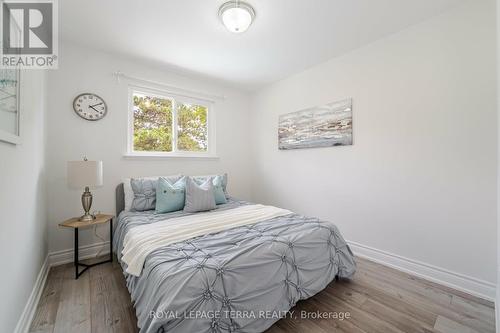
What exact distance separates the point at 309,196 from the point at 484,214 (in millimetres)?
1717

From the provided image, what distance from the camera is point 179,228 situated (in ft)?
5.93

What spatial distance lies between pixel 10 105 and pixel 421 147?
10.2ft

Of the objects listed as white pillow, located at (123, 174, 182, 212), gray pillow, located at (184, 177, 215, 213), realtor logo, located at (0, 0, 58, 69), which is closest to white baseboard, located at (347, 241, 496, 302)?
gray pillow, located at (184, 177, 215, 213)

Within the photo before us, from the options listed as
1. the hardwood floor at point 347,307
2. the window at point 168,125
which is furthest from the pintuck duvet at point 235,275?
the window at point 168,125

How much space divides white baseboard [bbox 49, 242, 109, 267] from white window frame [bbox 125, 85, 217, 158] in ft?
3.73

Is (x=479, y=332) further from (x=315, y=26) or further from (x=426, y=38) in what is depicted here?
(x=315, y=26)

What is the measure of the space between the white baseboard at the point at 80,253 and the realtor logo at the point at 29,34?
1.89 m

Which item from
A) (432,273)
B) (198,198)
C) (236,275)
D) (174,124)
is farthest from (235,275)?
(174,124)

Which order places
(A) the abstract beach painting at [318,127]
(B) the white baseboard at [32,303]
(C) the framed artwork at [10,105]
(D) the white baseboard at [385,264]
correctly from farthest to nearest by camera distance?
(A) the abstract beach painting at [318,127]
(D) the white baseboard at [385,264]
(B) the white baseboard at [32,303]
(C) the framed artwork at [10,105]

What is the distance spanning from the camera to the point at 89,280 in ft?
6.58

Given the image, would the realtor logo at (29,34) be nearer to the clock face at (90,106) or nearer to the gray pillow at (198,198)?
the clock face at (90,106)

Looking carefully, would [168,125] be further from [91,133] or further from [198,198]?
[198,198]

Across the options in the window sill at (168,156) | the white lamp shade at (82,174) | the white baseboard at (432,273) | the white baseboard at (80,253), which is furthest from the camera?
the window sill at (168,156)

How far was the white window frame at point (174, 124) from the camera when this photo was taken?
2809mm
